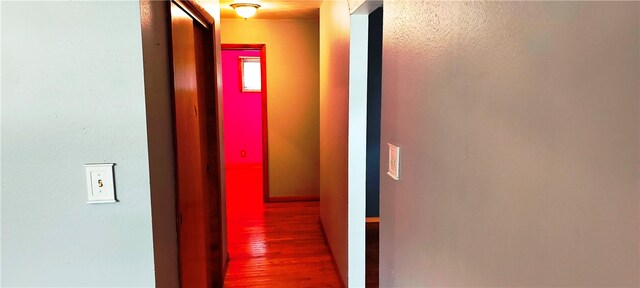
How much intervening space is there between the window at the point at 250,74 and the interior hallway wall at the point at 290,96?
73.0 inches

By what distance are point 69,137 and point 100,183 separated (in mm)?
157

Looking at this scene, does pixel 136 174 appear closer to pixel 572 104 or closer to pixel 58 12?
pixel 58 12

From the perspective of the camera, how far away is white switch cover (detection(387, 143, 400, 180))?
155cm

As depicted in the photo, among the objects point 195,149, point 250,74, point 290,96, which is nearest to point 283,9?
point 290,96

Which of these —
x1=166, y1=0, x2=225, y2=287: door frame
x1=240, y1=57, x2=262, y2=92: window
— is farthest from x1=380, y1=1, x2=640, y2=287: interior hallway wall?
x1=240, y1=57, x2=262, y2=92: window

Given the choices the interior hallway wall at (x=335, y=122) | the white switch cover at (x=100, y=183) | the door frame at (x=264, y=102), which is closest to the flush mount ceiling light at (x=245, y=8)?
the interior hallway wall at (x=335, y=122)

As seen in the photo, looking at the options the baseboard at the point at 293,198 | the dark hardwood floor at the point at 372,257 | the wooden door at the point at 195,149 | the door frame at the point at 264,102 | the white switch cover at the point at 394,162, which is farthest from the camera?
the baseboard at the point at 293,198

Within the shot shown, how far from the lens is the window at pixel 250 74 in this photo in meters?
6.82

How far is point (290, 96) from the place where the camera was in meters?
5.11

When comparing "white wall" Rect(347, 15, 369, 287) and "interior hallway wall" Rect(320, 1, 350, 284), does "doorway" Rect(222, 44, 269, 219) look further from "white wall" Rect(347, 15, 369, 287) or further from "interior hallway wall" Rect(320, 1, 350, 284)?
"white wall" Rect(347, 15, 369, 287)

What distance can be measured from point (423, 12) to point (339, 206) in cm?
194

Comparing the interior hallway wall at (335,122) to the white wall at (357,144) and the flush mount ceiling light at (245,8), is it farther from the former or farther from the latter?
the flush mount ceiling light at (245,8)

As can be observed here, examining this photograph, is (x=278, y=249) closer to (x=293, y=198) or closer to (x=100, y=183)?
(x=293, y=198)

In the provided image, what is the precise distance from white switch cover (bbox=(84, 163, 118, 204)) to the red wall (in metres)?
5.51
